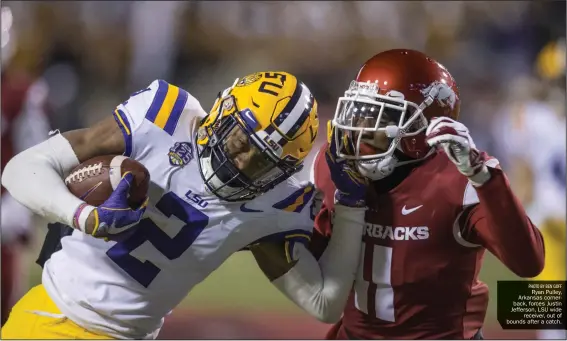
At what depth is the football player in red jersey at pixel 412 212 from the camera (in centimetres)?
139

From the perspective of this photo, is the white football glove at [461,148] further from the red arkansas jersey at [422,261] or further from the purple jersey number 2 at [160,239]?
the purple jersey number 2 at [160,239]

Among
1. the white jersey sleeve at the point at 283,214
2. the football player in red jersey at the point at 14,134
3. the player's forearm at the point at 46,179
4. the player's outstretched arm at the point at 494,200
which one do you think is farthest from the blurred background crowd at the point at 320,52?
the player's outstretched arm at the point at 494,200

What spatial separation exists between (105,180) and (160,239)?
0.19m

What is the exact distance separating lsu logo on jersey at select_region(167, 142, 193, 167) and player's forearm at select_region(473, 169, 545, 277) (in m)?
0.57

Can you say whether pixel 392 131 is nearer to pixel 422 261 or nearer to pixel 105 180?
pixel 422 261

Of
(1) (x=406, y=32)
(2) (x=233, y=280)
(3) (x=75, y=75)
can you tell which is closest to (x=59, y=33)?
(3) (x=75, y=75)

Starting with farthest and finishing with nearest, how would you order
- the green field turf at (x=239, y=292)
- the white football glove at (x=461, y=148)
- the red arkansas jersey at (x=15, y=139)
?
the green field turf at (x=239, y=292) → the red arkansas jersey at (x=15, y=139) → the white football glove at (x=461, y=148)

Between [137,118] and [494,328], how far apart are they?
1085mm

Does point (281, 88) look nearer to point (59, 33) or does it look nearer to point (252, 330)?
point (252, 330)

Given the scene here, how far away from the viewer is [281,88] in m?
1.39

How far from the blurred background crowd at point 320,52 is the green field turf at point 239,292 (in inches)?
0.4

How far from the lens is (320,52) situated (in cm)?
336

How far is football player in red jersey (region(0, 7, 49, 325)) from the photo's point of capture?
2.51 m

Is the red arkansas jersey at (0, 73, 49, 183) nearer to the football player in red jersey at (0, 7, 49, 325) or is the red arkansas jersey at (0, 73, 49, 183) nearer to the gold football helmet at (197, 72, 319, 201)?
the football player in red jersey at (0, 7, 49, 325)
